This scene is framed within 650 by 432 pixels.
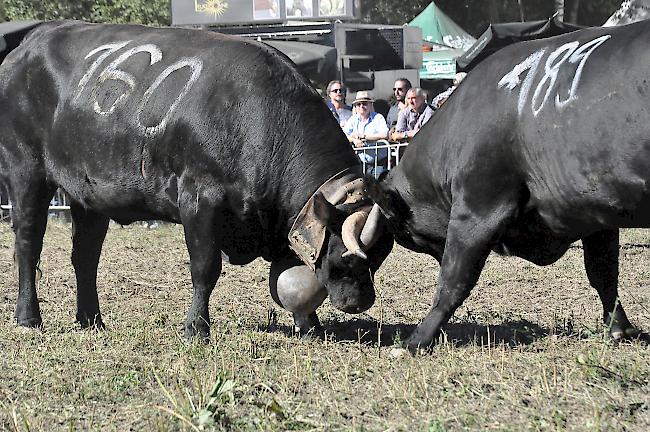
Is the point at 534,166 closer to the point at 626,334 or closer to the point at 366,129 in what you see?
the point at 626,334

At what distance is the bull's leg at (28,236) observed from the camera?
753 centimetres

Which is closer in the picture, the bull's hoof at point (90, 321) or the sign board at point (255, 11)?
the bull's hoof at point (90, 321)

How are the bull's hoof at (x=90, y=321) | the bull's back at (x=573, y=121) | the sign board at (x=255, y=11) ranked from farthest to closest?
the sign board at (x=255, y=11) → the bull's hoof at (x=90, y=321) → the bull's back at (x=573, y=121)

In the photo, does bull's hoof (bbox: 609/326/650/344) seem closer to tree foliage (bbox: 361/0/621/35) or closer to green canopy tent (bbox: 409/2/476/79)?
green canopy tent (bbox: 409/2/476/79)

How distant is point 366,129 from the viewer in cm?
1331

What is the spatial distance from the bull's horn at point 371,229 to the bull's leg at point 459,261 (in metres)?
0.47

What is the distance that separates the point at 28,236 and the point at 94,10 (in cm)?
2286

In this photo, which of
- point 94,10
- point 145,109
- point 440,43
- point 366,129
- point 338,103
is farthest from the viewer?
point 94,10

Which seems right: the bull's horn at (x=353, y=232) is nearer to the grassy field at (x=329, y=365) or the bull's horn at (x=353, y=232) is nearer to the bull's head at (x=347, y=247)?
the bull's head at (x=347, y=247)

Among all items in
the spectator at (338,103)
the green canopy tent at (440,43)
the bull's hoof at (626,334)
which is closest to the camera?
the bull's hoof at (626,334)

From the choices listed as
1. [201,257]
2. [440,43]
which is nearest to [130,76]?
[201,257]

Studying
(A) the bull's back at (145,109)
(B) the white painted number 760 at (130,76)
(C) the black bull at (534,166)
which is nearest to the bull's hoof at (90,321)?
(A) the bull's back at (145,109)

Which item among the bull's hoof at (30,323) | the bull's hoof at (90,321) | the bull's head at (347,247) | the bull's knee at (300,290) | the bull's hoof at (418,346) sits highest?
the bull's head at (347,247)

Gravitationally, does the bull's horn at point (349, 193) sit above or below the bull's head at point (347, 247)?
above
